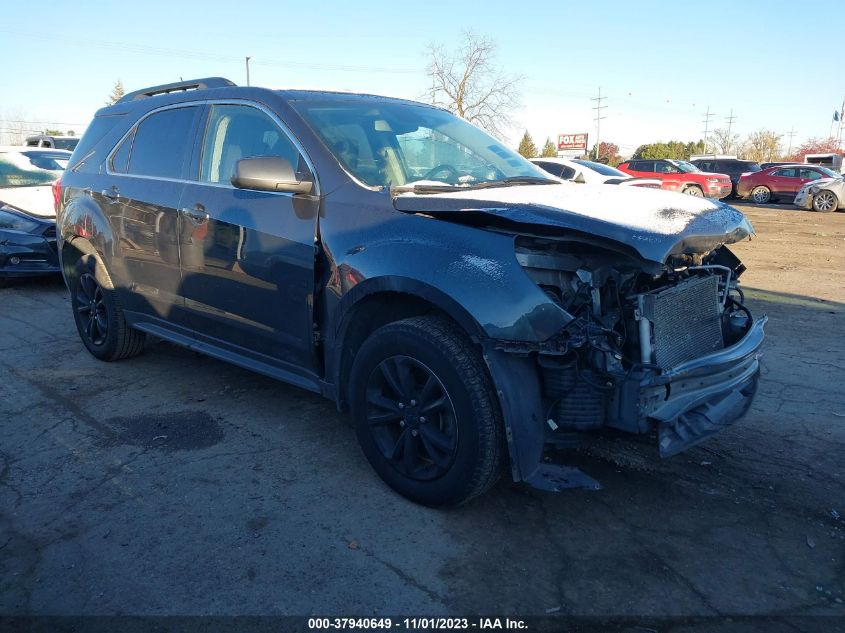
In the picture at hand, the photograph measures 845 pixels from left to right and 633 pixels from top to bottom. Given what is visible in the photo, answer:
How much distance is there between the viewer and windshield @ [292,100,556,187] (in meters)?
3.58

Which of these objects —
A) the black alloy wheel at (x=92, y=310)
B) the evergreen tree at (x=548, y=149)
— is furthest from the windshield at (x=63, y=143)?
the evergreen tree at (x=548, y=149)

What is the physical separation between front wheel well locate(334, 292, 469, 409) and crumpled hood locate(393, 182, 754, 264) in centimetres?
43

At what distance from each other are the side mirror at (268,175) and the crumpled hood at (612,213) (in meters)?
0.60

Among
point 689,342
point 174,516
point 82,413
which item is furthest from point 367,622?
point 82,413

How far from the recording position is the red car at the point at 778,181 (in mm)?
23406

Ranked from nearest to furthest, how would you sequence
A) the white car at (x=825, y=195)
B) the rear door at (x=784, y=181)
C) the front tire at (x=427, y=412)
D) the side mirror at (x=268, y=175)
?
the front tire at (x=427, y=412) → the side mirror at (x=268, y=175) → the white car at (x=825, y=195) → the rear door at (x=784, y=181)

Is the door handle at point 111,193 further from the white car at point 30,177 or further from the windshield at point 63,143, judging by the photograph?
the windshield at point 63,143

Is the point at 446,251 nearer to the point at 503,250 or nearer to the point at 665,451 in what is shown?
the point at 503,250

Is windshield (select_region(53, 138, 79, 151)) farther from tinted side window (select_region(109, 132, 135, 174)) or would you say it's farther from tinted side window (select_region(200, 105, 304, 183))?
tinted side window (select_region(200, 105, 304, 183))

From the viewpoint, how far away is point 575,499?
329cm

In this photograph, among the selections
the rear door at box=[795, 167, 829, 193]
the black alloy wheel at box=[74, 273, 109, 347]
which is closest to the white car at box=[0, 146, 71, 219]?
the black alloy wheel at box=[74, 273, 109, 347]

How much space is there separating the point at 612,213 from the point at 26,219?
799 centimetres

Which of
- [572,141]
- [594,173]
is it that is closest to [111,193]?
[594,173]

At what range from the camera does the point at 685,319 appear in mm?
3158
